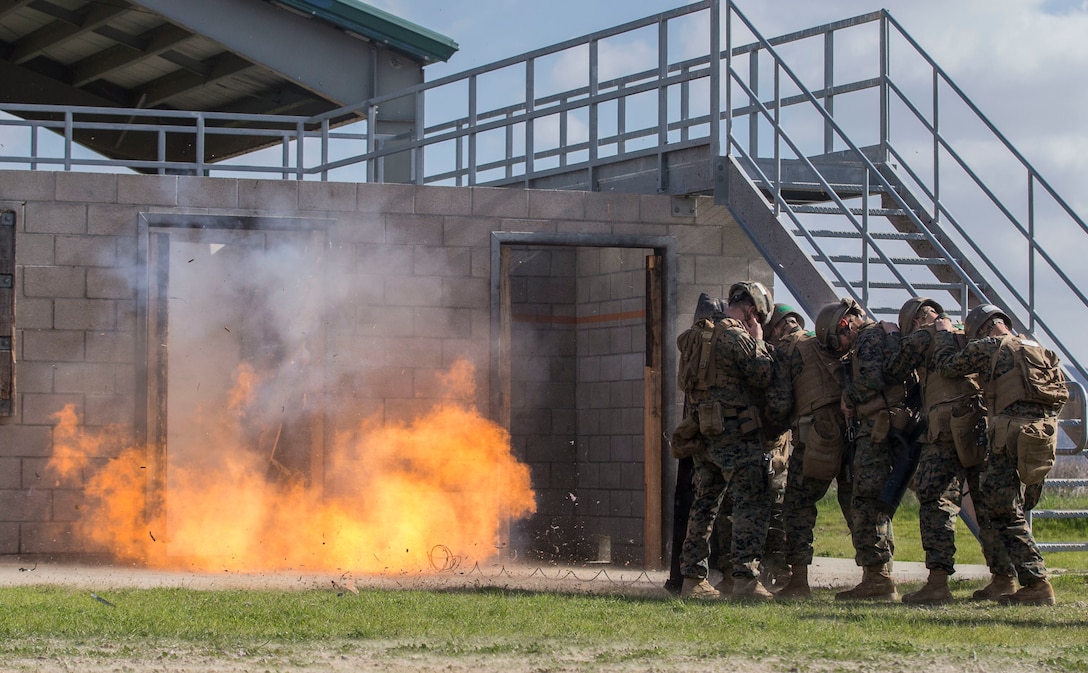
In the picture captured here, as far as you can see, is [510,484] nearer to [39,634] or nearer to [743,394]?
[743,394]

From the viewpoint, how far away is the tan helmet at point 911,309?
9898mm

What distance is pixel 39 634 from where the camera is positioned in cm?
720

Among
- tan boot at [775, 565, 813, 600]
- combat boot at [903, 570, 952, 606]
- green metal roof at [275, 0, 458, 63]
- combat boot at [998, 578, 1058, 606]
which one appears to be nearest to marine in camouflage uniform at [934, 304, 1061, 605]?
combat boot at [998, 578, 1058, 606]

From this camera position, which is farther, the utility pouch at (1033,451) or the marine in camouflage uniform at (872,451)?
the marine in camouflage uniform at (872,451)

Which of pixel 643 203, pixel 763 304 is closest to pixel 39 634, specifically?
pixel 763 304

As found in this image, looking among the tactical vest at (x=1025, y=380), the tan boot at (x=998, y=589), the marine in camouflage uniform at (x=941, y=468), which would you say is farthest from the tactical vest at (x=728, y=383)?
the tan boot at (x=998, y=589)

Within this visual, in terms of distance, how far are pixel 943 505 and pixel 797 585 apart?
1168 millimetres

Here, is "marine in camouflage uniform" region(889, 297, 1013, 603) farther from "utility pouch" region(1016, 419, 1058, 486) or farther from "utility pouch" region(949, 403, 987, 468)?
"utility pouch" region(1016, 419, 1058, 486)

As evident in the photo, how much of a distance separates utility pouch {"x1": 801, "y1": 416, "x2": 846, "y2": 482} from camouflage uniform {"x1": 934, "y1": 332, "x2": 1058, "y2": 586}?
897 mm

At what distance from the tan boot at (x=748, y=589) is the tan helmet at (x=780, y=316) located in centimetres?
198

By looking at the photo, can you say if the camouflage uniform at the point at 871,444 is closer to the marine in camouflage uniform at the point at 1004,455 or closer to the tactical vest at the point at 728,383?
the marine in camouflage uniform at the point at 1004,455

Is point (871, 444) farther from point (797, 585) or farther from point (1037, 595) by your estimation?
point (1037, 595)

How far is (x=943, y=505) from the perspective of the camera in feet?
31.2

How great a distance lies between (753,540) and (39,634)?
4684 millimetres
